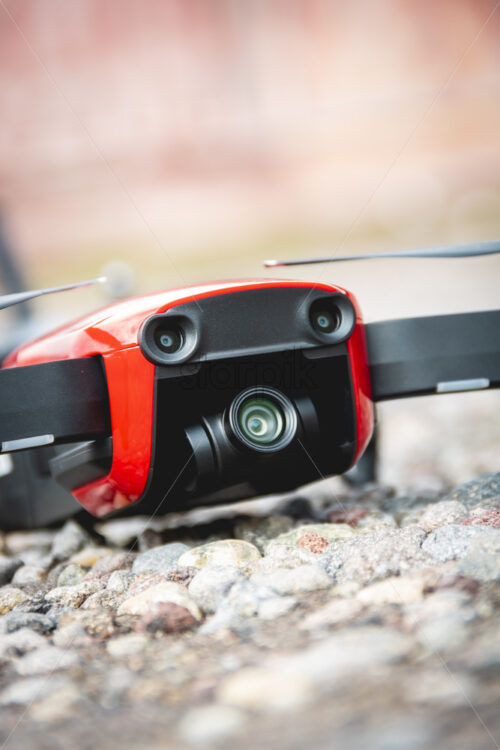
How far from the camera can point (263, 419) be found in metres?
2.06

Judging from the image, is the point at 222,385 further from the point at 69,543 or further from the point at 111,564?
the point at 69,543

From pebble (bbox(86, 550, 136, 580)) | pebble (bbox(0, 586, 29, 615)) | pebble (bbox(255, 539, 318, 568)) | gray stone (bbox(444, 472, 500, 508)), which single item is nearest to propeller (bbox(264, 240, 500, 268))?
gray stone (bbox(444, 472, 500, 508))

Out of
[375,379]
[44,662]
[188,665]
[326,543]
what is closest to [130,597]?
[44,662]

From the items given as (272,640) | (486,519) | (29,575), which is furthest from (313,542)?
(29,575)

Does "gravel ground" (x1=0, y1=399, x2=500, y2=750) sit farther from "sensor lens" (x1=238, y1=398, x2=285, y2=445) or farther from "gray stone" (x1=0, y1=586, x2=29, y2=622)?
"sensor lens" (x1=238, y1=398, x2=285, y2=445)

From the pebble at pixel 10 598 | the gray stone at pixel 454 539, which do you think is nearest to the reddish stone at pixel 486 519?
the gray stone at pixel 454 539

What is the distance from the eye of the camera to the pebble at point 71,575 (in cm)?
217

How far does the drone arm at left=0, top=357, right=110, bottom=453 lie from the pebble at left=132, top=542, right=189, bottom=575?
44 cm

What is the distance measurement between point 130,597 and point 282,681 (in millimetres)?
682

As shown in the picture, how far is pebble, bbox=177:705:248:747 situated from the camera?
112cm

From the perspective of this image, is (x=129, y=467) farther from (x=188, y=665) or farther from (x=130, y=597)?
(x=188, y=665)

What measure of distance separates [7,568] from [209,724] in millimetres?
1428

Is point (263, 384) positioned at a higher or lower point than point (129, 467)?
higher

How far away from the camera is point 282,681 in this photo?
124 cm
